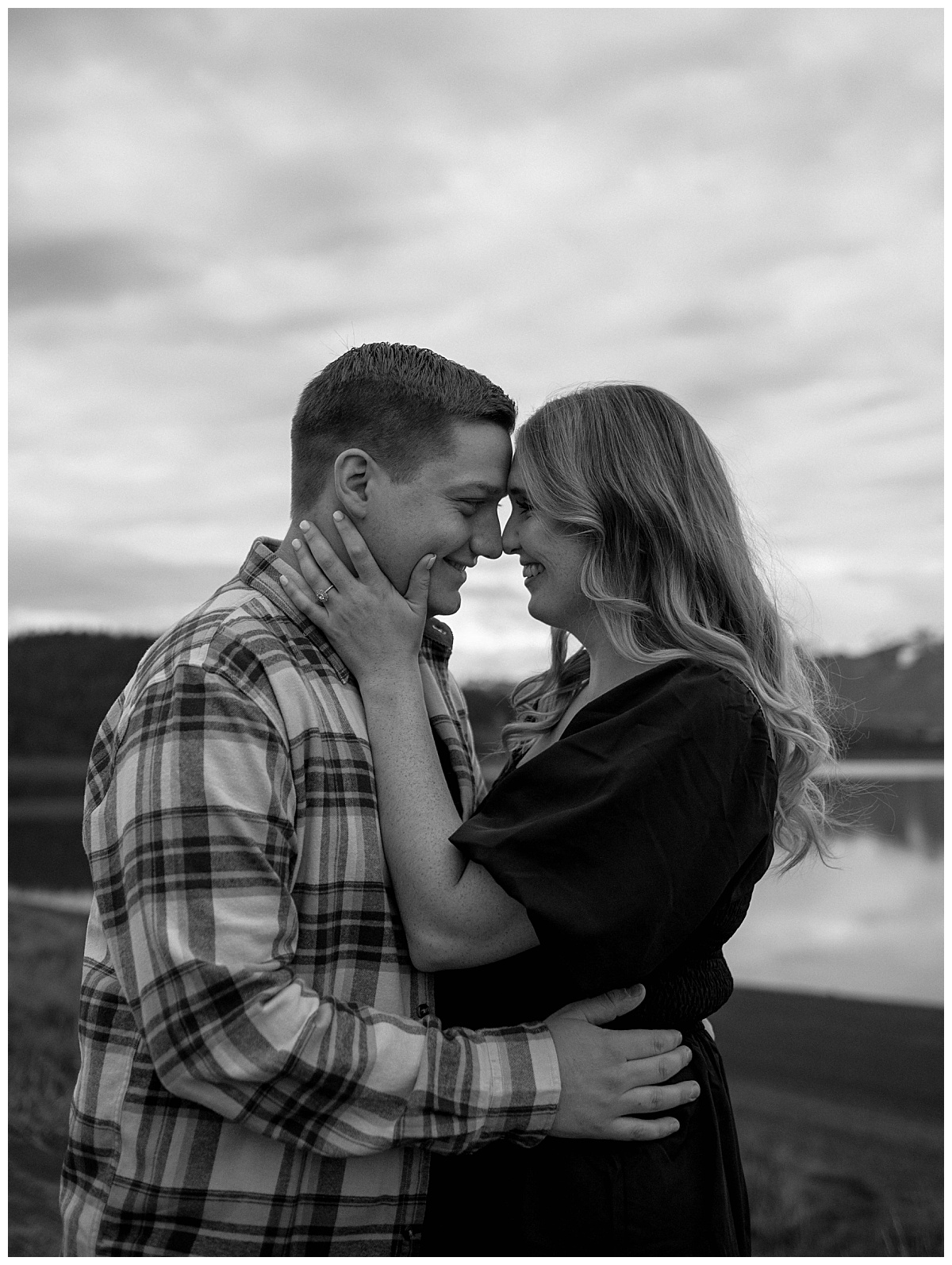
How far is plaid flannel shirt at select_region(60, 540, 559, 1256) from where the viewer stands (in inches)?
74.0

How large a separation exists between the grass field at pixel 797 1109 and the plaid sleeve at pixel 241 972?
2872 mm

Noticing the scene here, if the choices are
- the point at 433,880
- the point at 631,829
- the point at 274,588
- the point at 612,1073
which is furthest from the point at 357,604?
the point at 612,1073

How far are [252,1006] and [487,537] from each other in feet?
3.71

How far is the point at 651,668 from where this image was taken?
2.28m

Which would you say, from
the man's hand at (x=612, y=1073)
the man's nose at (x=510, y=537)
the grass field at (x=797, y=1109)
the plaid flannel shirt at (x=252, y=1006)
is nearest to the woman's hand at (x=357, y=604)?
the plaid flannel shirt at (x=252, y=1006)

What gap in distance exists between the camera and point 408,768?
7.14 ft

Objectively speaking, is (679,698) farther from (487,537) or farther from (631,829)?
(487,537)

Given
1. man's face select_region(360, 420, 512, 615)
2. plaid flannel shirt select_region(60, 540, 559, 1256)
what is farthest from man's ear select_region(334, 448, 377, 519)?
plaid flannel shirt select_region(60, 540, 559, 1256)

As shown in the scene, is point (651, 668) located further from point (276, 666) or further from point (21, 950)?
point (21, 950)

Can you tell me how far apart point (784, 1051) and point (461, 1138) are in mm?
10355

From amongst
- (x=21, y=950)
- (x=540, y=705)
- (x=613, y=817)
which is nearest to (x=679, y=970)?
(x=613, y=817)

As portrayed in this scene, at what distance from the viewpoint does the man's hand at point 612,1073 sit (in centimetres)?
209

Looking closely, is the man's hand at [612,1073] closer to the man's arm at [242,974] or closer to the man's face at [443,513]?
the man's arm at [242,974]

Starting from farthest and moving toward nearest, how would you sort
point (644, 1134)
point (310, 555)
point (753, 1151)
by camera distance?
point (753, 1151) < point (310, 555) < point (644, 1134)
